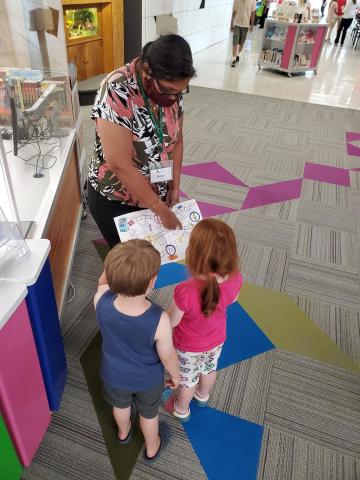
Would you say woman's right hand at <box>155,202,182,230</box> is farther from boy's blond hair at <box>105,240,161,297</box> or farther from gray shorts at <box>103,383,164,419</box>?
gray shorts at <box>103,383,164,419</box>

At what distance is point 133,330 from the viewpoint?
1.05 m

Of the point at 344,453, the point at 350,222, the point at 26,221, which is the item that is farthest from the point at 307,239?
the point at 26,221

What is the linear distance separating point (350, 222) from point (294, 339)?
159 cm

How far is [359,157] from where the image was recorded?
14.6 feet

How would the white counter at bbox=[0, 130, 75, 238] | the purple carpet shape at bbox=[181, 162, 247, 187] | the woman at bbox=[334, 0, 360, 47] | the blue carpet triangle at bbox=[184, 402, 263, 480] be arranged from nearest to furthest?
the blue carpet triangle at bbox=[184, 402, 263, 480] < the white counter at bbox=[0, 130, 75, 238] < the purple carpet shape at bbox=[181, 162, 247, 187] < the woman at bbox=[334, 0, 360, 47]

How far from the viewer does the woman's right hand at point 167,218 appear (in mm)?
1450

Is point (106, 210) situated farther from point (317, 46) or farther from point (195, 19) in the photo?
point (195, 19)

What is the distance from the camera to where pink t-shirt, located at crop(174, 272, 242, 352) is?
46.3 inches

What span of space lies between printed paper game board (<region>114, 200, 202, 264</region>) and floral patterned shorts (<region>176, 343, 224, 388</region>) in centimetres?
41

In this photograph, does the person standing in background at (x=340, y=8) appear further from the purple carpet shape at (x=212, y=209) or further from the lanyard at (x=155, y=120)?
the lanyard at (x=155, y=120)

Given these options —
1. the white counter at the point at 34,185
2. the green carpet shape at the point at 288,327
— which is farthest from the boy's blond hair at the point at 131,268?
the green carpet shape at the point at 288,327

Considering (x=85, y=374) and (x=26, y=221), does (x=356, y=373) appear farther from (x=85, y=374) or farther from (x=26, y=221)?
(x=26, y=221)

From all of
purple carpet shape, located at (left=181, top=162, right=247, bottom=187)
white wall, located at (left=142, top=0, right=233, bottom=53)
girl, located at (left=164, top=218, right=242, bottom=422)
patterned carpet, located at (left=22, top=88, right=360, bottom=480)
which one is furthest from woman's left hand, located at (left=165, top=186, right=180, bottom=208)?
white wall, located at (left=142, top=0, right=233, bottom=53)

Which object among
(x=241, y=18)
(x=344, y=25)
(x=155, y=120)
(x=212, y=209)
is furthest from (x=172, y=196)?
(x=344, y=25)
